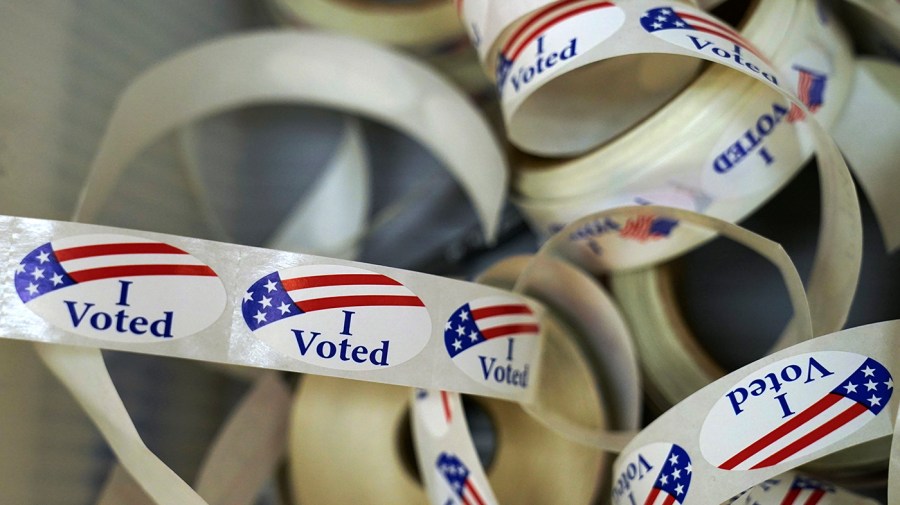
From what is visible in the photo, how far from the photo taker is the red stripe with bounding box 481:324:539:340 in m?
0.62

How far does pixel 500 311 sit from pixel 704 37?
27 cm

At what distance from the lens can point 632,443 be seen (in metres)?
0.61

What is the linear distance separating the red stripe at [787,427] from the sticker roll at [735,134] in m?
0.23

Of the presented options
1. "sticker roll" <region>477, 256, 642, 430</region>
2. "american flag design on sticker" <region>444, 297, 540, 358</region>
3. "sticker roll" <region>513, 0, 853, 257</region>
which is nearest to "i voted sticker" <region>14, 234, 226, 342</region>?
"american flag design on sticker" <region>444, 297, 540, 358</region>

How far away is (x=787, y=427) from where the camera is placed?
0.53 metres

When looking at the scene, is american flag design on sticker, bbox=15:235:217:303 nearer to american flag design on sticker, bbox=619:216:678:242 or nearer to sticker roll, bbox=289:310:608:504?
sticker roll, bbox=289:310:608:504

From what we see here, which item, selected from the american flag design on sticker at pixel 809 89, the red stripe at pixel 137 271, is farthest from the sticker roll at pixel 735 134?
the red stripe at pixel 137 271

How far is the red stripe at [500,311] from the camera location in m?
0.61

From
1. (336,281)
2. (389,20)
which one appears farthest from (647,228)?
(389,20)

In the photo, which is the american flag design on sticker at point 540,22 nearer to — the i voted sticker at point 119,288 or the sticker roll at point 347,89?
the sticker roll at point 347,89

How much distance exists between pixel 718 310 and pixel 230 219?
24.8 inches

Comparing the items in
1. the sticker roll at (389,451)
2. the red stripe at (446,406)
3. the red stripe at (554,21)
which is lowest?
the sticker roll at (389,451)

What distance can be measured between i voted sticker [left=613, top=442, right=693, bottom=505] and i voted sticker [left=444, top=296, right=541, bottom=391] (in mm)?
111

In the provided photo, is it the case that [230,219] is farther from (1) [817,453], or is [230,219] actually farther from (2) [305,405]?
(1) [817,453]
